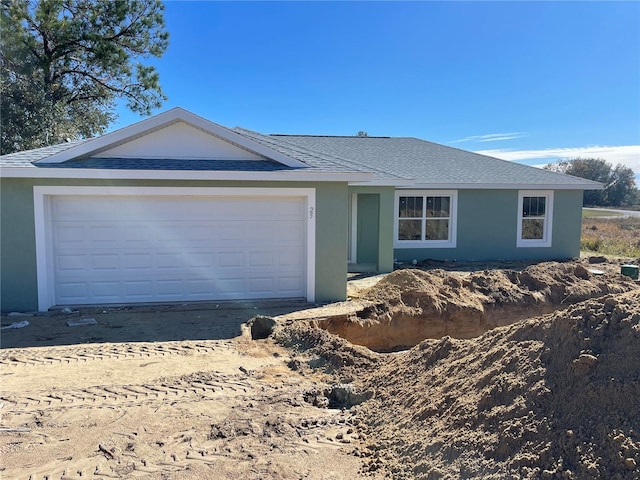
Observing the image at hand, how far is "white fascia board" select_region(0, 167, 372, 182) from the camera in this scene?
28.2ft

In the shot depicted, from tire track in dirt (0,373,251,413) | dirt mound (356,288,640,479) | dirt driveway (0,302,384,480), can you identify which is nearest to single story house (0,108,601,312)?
dirt driveway (0,302,384,480)

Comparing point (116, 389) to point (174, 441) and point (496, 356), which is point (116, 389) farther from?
point (496, 356)

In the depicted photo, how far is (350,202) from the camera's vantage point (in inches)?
629

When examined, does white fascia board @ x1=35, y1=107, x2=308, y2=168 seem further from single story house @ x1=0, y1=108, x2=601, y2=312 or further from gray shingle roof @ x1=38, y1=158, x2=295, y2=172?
gray shingle roof @ x1=38, y1=158, x2=295, y2=172

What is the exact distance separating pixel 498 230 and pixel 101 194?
13192 millimetres

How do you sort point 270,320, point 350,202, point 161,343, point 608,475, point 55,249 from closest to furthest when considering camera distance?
point 608,475 → point 161,343 → point 270,320 → point 55,249 → point 350,202

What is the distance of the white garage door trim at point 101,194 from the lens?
29.1 feet

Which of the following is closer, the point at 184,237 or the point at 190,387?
the point at 190,387

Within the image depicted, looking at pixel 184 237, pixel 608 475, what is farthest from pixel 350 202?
pixel 608 475

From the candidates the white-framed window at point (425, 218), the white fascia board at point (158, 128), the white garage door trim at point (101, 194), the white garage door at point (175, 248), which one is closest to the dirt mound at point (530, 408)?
the white garage door trim at point (101, 194)

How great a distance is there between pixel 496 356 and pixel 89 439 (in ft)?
13.0

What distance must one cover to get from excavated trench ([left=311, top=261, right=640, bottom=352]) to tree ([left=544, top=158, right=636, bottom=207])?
2198 inches

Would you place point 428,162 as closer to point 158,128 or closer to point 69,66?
point 158,128

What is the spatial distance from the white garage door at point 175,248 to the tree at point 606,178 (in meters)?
61.3
